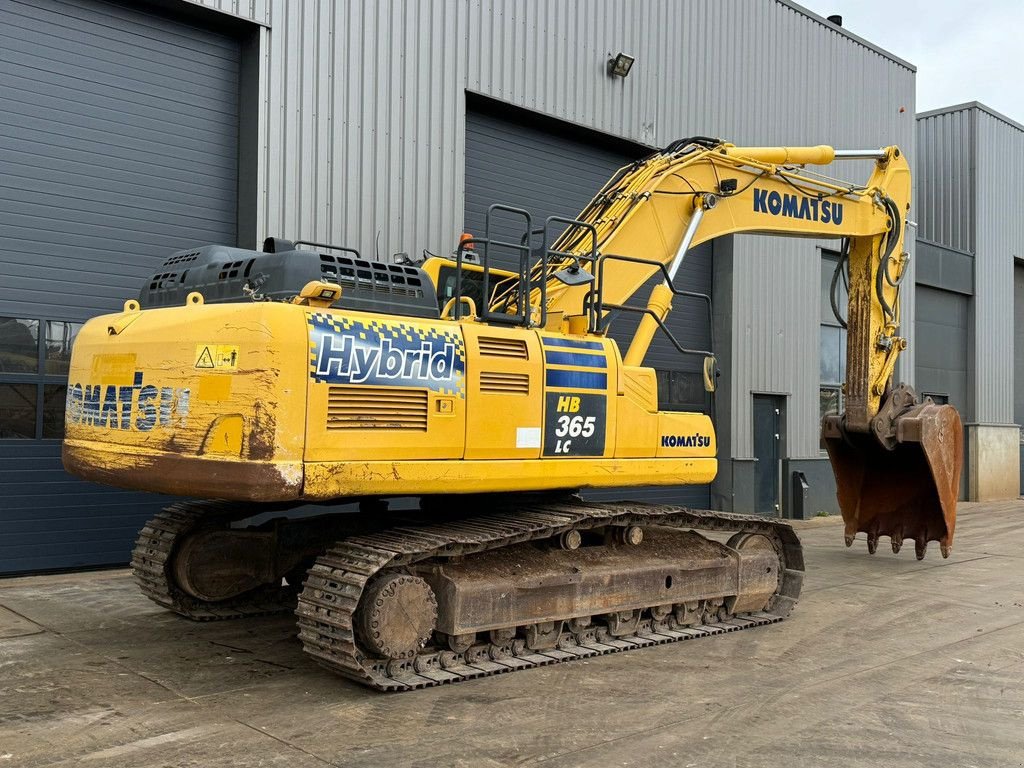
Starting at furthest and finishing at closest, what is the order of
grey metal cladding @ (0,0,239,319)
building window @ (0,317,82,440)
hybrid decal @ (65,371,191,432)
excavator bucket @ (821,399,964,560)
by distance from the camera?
excavator bucket @ (821,399,964,560), grey metal cladding @ (0,0,239,319), building window @ (0,317,82,440), hybrid decal @ (65,371,191,432)

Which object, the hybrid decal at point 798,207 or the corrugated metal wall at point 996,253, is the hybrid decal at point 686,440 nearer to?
the hybrid decal at point 798,207

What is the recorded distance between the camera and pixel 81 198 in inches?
399

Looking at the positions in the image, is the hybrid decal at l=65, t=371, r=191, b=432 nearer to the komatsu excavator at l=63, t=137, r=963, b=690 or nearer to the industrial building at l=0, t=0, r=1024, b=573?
the komatsu excavator at l=63, t=137, r=963, b=690

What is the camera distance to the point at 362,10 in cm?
1163

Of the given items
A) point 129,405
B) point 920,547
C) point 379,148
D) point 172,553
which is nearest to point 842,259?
point 920,547

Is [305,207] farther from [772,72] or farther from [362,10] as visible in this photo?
[772,72]

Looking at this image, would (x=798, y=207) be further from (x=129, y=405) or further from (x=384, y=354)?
(x=129, y=405)

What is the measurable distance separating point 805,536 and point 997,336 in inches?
481

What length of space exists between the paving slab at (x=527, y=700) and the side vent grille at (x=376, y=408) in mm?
1667

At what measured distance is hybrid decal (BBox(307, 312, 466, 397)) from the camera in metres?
5.79

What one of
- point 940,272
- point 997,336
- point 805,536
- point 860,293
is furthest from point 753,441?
point 997,336

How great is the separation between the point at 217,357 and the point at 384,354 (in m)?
0.99

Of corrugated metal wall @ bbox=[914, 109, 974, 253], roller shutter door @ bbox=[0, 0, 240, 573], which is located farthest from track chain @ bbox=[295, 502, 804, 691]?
corrugated metal wall @ bbox=[914, 109, 974, 253]

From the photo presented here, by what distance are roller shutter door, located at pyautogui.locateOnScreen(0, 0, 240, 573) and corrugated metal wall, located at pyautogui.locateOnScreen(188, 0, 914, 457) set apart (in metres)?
0.80
